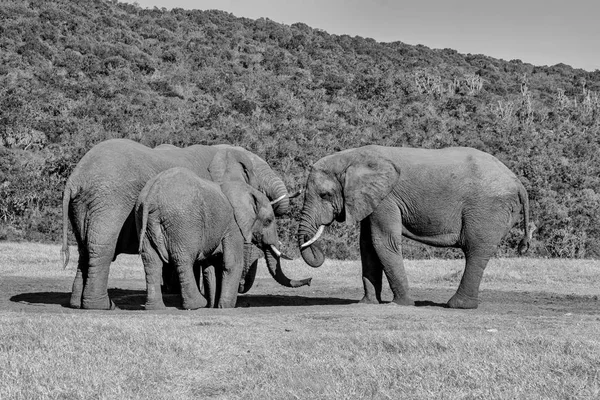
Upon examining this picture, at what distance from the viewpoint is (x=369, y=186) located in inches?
593

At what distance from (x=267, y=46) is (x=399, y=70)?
10905 millimetres

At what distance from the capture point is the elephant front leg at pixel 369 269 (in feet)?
50.5

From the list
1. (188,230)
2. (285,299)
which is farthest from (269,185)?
(188,230)

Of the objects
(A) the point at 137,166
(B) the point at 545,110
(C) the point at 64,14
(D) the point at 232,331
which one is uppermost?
(C) the point at 64,14

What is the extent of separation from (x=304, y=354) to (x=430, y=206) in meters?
6.80

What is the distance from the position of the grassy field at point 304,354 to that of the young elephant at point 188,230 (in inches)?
28.1

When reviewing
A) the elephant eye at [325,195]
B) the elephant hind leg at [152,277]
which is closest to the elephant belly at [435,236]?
the elephant eye at [325,195]

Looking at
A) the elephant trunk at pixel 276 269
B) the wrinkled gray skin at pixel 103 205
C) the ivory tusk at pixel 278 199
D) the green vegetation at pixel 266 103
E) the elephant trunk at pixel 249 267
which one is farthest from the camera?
the green vegetation at pixel 266 103

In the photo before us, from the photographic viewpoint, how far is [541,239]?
34.3 m

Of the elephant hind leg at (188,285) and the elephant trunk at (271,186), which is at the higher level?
the elephant trunk at (271,186)

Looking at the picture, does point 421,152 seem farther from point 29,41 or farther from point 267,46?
point 267,46

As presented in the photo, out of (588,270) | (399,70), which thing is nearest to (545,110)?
(399,70)

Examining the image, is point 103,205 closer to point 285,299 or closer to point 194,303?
point 194,303

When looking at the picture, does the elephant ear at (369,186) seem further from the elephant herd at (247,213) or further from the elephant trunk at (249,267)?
the elephant trunk at (249,267)
